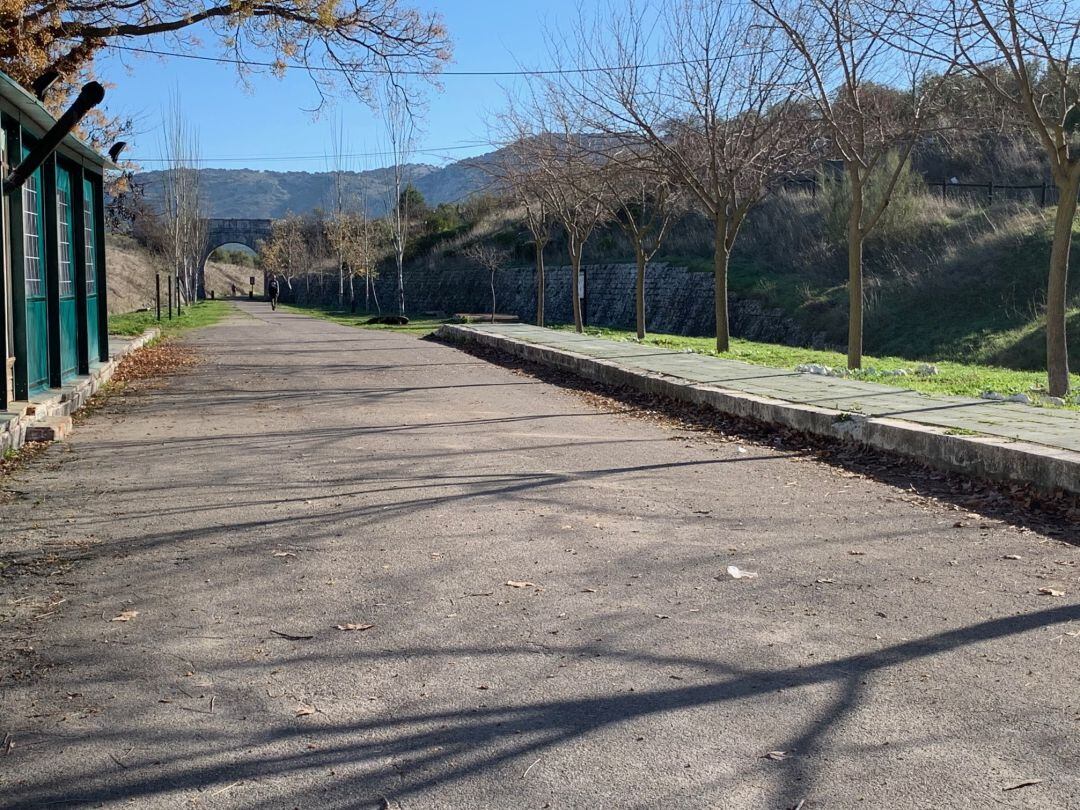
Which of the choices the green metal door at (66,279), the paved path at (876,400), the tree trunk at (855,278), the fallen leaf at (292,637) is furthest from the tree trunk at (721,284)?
the fallen leaf at (292,637)

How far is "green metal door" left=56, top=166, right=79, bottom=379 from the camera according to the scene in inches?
511

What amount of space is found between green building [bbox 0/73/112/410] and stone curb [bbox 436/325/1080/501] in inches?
268

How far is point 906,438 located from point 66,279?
1043 centimetres

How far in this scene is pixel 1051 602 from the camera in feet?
15.0

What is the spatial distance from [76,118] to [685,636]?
27.8ft

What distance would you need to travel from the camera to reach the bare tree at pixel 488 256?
161 feet

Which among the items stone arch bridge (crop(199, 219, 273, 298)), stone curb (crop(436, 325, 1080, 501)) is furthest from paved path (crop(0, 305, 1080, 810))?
stone arch bridge (crop(199, 219, 273, 298))

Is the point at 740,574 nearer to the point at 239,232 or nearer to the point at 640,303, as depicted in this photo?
the point at 640,303

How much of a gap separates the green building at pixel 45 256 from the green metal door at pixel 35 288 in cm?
1

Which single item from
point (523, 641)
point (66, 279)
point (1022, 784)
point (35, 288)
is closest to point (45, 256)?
point (35, 288)

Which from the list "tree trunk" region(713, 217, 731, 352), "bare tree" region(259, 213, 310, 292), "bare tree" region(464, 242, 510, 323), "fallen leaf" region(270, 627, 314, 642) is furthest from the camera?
"bare tree" region(259, 213, 310, 292)

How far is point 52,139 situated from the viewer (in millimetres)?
10133

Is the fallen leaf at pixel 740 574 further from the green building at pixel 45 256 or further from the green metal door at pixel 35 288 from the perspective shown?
the green metal door at pixel 35 288

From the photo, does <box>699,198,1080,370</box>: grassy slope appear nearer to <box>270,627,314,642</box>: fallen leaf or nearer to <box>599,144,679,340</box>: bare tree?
<box>599,144,679,340</box>: bare tree
